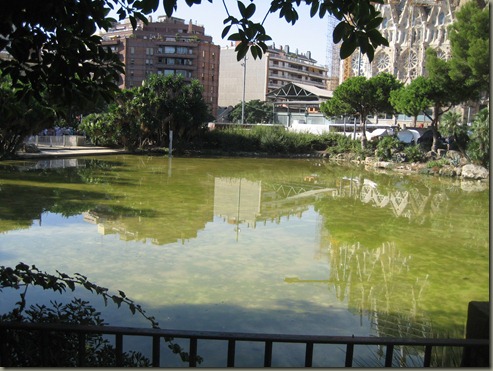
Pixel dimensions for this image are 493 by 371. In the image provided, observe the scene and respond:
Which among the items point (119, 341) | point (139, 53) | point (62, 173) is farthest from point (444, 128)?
point (139, 53)

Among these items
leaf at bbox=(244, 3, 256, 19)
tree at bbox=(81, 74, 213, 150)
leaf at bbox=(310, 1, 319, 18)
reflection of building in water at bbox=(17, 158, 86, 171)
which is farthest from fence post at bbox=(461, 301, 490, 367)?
tree at bbox=(81, 74, 213, 150)

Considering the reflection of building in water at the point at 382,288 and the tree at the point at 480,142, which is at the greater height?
the tree at the point at 480,142

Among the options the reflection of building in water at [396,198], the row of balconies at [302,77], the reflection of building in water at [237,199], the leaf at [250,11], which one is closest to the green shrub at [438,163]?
the reflection of building in water at [396,198]

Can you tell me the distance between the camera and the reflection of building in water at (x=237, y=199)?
11609 millimetres

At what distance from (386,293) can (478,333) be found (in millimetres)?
4243

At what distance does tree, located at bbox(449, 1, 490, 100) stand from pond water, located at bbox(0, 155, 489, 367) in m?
9.41

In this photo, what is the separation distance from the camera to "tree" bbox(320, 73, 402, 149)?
3042cm

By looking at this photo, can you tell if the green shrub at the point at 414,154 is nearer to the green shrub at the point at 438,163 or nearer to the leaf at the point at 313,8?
the green shrub at the point at 438,163

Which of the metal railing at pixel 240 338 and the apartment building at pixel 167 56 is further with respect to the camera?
the apartment building at pixel 167 56

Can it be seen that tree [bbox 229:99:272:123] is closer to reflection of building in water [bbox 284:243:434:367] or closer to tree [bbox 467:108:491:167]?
tree [bbox 467:108:491:167]

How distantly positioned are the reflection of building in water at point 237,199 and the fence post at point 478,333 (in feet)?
27.0

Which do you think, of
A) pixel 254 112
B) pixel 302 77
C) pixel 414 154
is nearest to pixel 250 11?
pixel 414 154

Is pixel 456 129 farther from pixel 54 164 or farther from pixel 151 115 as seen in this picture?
pixel 54 164

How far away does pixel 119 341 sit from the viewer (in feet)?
7.93
